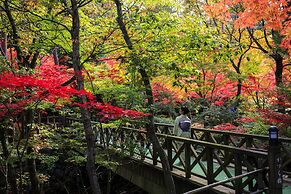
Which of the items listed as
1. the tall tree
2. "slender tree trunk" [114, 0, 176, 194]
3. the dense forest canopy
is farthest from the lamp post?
the tall tree

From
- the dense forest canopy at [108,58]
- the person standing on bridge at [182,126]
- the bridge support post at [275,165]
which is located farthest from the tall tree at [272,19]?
the bridge support post at [275,165]

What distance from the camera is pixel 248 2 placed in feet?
26.7

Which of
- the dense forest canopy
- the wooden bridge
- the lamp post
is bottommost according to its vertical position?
the wooden bridge

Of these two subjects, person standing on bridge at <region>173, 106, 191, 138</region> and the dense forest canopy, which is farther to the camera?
person standing on bridge at <region>173, 106, 191, 138</region>

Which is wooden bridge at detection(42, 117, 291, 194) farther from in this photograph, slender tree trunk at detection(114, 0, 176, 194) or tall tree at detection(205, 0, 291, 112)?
tall tree at detection(205, 0, 291, 112)

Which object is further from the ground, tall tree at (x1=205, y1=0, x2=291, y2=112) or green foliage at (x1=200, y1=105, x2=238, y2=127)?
tall tree at (x1=205, y1=0, x2=291, y2=112)

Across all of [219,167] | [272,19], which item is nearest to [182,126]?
[219,167]

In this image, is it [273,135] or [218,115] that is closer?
[273,135]

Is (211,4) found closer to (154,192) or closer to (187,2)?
(187,2)

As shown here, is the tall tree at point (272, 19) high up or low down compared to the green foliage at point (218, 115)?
up

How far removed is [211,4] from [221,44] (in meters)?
7.59

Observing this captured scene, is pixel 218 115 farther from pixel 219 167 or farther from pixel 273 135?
pixel 273 135

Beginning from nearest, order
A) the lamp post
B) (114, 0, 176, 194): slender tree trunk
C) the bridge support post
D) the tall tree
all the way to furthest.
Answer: the lamp post
the bridge support post
(114, 0, 176, 194): slender tree trunk
the tall tree

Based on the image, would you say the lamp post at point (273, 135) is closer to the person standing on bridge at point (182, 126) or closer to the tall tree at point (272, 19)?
the person standing on bridge at point (182, 126)
